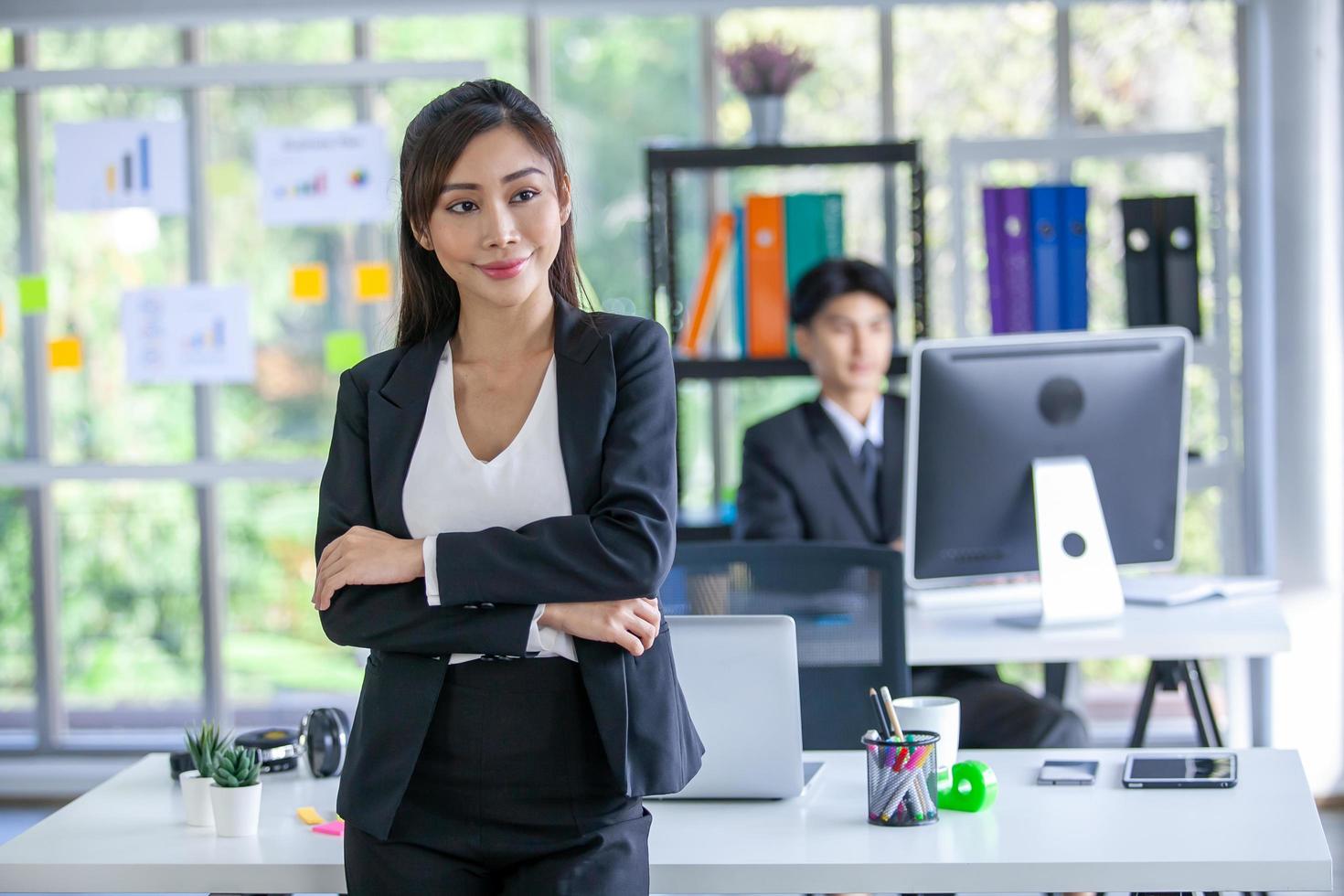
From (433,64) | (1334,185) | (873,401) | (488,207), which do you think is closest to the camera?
(488,207)

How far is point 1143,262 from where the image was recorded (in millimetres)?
3625

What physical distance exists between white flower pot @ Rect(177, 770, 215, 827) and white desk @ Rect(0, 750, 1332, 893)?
0.01 meters

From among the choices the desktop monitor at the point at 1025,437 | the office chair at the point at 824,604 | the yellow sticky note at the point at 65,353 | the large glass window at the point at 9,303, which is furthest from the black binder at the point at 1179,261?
the large glass window at the point at 9,303

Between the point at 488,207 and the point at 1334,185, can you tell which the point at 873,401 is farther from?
the point at 488,207

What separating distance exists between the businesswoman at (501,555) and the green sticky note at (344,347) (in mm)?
2549

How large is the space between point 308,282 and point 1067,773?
112 inches

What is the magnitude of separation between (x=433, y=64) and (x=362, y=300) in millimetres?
648

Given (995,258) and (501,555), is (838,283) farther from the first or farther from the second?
(501,555)

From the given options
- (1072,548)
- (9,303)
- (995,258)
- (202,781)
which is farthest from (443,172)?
(9,303)

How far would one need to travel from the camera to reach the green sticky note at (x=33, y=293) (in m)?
4.08

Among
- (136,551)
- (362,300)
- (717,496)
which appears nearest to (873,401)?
(717,496)

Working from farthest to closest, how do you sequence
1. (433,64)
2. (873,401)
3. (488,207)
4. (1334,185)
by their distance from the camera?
(433,64) → (1334,185) → (873,401) → (488,207)

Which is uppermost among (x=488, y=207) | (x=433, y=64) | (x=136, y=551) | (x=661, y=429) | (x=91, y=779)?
(x=433, y=64)

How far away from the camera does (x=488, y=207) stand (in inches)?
58.0
